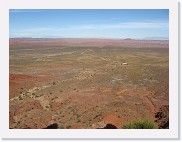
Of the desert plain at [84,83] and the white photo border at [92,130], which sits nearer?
the white photo border at [92,130]

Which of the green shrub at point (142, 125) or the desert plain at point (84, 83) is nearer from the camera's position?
the green shrub at point (142, 125)

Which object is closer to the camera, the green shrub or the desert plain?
the green shrub

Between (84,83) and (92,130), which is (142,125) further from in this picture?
(84,83)

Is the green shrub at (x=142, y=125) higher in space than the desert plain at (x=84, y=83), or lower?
lower

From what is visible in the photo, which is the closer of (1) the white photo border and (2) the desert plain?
(1) the white photo border

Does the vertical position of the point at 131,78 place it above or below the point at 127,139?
above

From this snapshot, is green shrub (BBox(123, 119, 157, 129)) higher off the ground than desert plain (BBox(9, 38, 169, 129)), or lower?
lower

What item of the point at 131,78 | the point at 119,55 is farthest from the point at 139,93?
the point at 119,55
